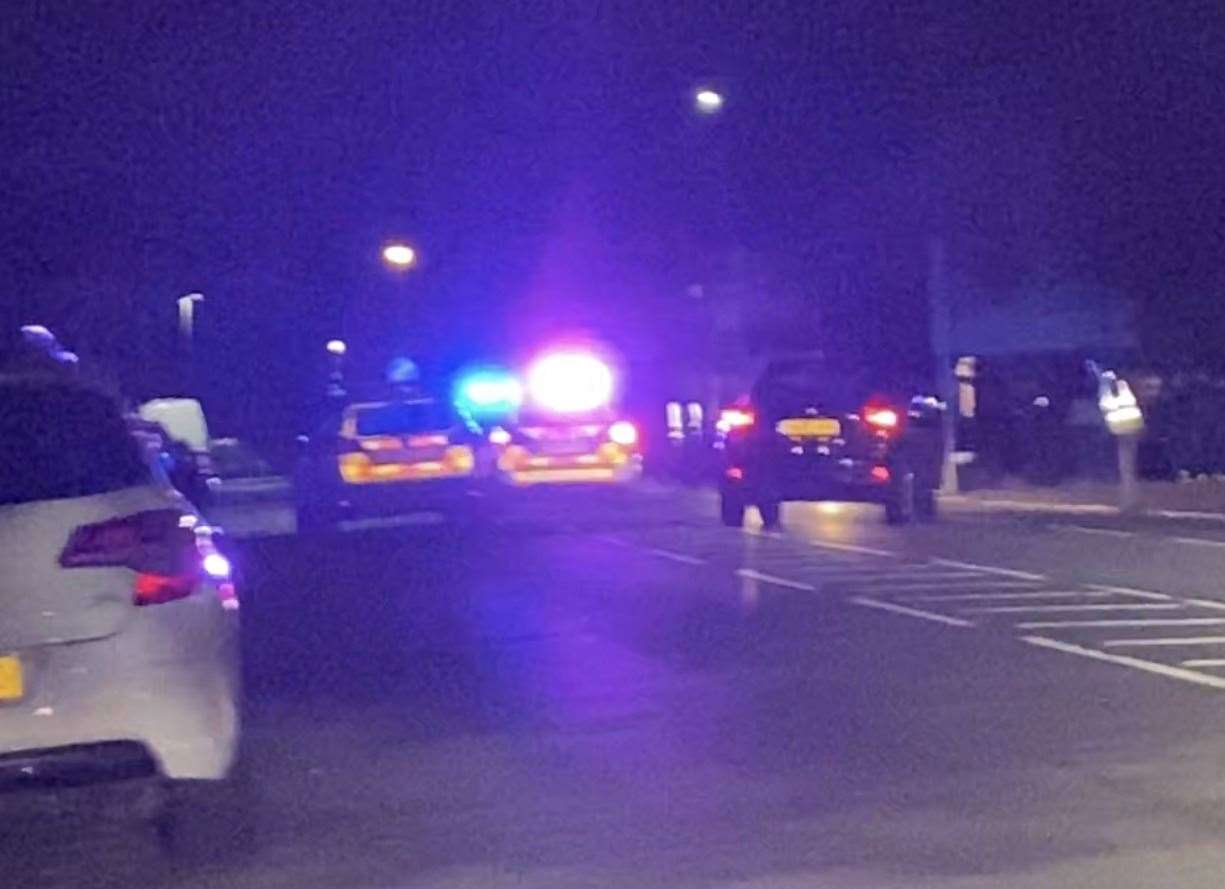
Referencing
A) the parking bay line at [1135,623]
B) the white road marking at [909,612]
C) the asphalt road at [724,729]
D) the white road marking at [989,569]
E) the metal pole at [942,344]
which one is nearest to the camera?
the asphalt road at [724,729]

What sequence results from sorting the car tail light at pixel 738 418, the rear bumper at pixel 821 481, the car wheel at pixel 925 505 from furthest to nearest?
the car wheel at pixel 925 505, the car tail light at pixel 738 418, the rear bumper at pixel 821 481

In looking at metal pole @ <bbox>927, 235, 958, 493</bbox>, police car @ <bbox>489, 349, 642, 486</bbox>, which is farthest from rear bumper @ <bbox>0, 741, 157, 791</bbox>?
metal pole @ <bbox>927, 235, 958, 493</bbox>

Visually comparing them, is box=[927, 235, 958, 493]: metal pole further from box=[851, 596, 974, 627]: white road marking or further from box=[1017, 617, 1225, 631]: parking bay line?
box=[1017, 617, 1225, 631]: parking bay line

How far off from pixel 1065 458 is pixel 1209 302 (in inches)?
→ 197

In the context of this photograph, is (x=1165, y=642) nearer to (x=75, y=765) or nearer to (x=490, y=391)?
(x=75, y=765)

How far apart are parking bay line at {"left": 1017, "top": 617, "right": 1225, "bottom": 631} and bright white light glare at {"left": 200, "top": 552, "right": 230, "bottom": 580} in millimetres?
7449

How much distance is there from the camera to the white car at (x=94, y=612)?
8.22m

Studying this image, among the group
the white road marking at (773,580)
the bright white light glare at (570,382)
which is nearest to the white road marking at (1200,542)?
the white road marking at (773,580)

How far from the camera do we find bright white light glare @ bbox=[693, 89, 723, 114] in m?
38.2

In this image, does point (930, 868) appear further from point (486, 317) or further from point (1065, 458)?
point (486, 317)

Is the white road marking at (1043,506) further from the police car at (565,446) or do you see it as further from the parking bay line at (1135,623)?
the parking bay line at (1135,623)

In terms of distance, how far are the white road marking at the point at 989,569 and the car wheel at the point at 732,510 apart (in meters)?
4.73

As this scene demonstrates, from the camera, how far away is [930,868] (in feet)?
28.5

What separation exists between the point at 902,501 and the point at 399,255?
110ft
